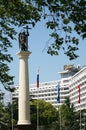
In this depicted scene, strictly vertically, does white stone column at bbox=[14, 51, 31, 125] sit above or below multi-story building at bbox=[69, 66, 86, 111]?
below

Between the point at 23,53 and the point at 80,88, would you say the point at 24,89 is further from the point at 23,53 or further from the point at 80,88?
the point at 80,88

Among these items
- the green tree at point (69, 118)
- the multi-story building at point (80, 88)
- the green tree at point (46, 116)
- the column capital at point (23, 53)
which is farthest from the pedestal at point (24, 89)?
the multi-story building at point (80, 88)

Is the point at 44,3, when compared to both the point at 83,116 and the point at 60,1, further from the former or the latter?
the point at 83,116

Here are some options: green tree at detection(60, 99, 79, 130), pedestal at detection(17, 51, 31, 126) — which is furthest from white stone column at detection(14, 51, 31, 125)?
green tree at detection(60, 99, 79, 130)

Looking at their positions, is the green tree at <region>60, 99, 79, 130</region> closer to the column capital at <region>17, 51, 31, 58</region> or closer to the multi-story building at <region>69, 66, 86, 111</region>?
the multi-story building at <region>69, 66, 86, 111</region>

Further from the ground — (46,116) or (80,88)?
(80,88)

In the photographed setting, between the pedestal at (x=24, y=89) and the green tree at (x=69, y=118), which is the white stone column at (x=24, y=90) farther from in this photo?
the green tree at (x=69, y=118)

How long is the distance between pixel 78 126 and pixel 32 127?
84.7 meters

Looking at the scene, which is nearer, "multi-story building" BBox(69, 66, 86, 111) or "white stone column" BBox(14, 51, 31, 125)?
"white stone column" BBox(14, 51, 31, 125)

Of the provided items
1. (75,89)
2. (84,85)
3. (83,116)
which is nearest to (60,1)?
(83,116)

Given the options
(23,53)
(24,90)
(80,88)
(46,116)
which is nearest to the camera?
(23,53)

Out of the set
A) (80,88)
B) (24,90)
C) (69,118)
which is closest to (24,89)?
(24,90)

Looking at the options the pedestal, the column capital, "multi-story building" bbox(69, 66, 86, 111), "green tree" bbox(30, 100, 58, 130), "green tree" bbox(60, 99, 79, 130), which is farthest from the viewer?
"multi-story building" bbox(69, 66, 86, 111)

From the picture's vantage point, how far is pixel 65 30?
11500 millimetres
